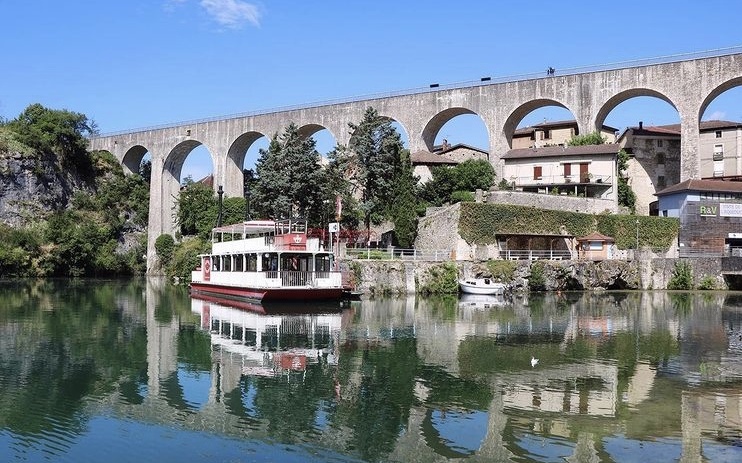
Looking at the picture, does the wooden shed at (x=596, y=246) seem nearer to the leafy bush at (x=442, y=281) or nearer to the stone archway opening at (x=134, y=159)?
the leafy bush at (x=442, y=281)

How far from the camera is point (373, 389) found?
625 inches

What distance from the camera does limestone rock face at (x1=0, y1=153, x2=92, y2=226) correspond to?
2756 inches

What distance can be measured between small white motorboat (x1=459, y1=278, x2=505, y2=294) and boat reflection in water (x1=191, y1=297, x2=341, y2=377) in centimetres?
989

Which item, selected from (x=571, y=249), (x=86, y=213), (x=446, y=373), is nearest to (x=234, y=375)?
(x=446, y=373)

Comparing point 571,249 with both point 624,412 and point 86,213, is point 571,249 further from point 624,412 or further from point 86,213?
point 86,213

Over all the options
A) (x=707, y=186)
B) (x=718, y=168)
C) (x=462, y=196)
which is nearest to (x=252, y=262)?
(x=462, y=196)

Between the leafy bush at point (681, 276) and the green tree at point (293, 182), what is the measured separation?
73.9 ft

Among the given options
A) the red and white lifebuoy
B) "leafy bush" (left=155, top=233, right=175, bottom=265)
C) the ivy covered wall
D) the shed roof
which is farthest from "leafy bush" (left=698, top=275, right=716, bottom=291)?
"leafy bush" (left=155, top=233, right=175, bottom=265)

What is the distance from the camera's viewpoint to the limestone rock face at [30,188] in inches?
2756

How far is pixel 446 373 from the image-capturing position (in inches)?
695

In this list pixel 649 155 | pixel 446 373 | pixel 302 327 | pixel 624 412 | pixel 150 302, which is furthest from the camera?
pixel 649 155

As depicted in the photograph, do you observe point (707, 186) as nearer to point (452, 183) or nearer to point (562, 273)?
point (562, 273)

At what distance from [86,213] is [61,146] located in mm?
7377

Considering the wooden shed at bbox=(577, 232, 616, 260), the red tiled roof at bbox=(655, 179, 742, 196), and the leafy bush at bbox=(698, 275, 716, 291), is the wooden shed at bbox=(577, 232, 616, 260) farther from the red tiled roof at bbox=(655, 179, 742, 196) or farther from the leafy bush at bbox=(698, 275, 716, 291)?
the red tiled roof at bbox=(655, 179, 742, 196)
